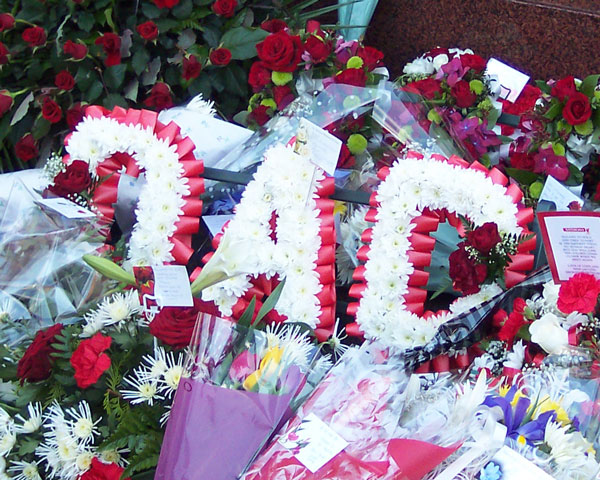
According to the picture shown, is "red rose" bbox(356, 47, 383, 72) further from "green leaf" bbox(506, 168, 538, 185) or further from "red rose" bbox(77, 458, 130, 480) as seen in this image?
"red rose" bbox(77, 458, 130, 480)

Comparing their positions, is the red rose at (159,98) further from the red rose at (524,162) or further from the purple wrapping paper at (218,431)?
the purple wrapping paper at (218,431)

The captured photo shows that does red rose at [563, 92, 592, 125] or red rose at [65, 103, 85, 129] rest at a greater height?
red rose at [563, 92, 592, 125]

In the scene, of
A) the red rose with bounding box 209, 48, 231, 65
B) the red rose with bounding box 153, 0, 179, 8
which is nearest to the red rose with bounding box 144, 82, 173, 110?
the red rose with bounding box 209, 48, 231, 65

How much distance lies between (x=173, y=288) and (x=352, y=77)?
1.06 metres

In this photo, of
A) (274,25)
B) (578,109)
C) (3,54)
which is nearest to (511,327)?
(578,109)

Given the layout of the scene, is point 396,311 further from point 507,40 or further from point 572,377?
point 507,40

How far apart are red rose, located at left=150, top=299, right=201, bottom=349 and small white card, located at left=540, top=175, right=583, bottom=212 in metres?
1.20

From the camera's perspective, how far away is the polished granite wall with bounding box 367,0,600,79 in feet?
8.41

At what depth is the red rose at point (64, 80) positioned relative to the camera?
2.60 meters

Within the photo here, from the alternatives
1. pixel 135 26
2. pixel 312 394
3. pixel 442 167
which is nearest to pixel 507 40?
pixel 442 167

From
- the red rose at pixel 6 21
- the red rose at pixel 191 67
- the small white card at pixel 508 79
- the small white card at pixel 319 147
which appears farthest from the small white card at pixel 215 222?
the red rose at pixel 6 21

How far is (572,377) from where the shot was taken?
1.19 m

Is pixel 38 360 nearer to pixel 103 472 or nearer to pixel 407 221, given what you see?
pixel 103 472

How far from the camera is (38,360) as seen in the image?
1358mm
